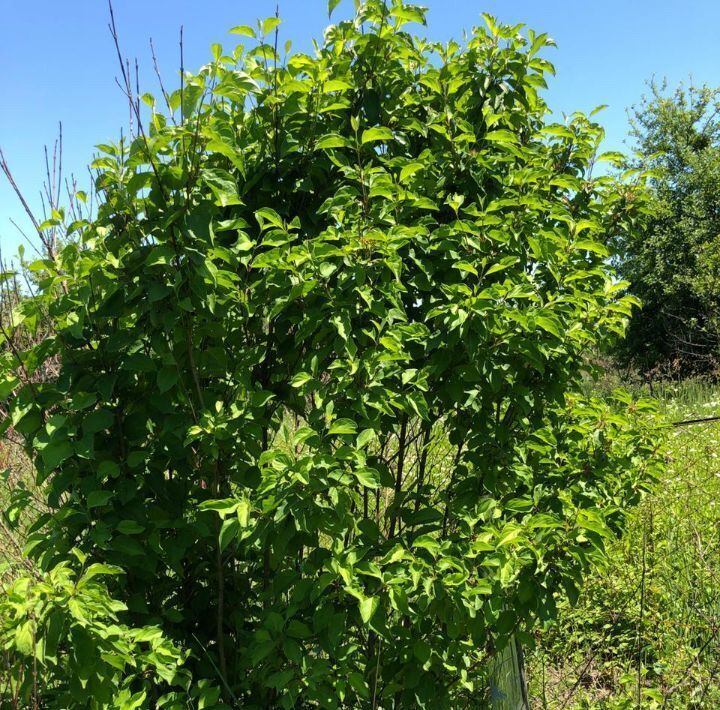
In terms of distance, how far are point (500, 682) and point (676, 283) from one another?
55.9 feet

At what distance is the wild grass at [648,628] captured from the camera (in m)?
3.27

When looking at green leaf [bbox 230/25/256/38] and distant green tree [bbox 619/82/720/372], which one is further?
distant green tree [bbox 619/82/720/372]

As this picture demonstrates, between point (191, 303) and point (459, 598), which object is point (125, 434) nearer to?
point (191, 303)

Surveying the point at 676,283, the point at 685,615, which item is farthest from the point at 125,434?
the point at 676,283

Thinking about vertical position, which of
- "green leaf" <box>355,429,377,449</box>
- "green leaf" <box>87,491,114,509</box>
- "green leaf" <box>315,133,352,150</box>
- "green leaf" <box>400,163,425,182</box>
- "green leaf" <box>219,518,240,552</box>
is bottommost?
Result: "green leaf" <box>219,518,240,552</box>

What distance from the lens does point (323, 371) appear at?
7.38 ft

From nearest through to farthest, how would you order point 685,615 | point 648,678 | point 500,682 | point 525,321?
point 525,321
point 500,682
point 648,678
point 685,615

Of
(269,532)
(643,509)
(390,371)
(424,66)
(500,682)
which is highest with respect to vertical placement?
(424,66)

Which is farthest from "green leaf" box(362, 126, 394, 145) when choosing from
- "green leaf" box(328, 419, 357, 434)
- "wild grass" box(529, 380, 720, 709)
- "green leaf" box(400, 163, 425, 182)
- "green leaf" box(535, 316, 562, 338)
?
"wild grass" box(529, 380, 720, 709)

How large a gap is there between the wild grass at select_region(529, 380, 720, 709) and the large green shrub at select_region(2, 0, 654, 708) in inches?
40.0

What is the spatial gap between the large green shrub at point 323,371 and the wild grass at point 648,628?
3.33 feet

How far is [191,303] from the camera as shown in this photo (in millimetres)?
1921

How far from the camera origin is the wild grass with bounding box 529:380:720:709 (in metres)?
3.27

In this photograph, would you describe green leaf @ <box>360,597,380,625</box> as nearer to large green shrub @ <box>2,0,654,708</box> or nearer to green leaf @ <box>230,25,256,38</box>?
large green shrub @ <box>2,0,654,708</box>
